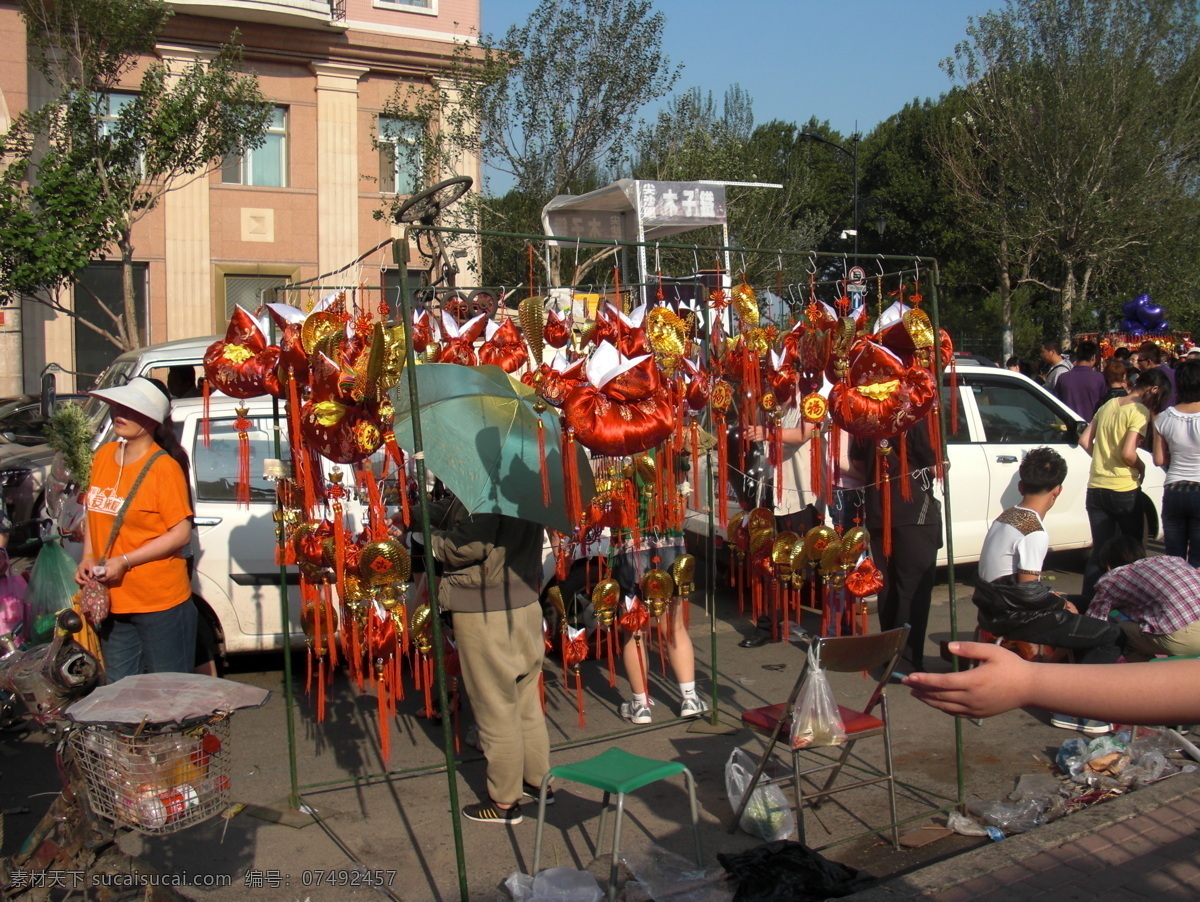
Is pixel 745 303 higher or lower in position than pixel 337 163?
lower

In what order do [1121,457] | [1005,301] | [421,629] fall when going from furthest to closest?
[1005,301], [1121,457], [421,629]

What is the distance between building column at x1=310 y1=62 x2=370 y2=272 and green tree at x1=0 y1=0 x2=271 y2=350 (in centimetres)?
387

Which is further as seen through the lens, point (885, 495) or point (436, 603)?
point (885, 495)

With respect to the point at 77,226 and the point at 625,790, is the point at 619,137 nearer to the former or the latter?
the point at 77,226

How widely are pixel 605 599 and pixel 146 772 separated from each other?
8.08 ft

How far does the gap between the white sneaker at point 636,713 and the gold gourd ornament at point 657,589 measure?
0.65 meters

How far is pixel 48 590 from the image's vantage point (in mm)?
5227

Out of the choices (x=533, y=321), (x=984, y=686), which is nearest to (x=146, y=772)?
(x=984, y=686)

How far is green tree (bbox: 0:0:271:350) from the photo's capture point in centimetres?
1321

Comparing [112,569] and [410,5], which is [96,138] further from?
[112,569]

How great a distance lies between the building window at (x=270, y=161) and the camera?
1972 centimetres

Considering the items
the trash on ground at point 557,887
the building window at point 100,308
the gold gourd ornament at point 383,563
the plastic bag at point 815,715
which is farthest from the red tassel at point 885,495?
→ the building window at point 100,308

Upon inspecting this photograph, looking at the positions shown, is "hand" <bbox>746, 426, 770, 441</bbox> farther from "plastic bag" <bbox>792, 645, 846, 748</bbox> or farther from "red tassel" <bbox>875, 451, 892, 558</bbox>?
"plastic bag" <bbox>792, 645, 846, 748</bbox>

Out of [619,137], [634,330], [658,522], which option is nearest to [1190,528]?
[658,522]
